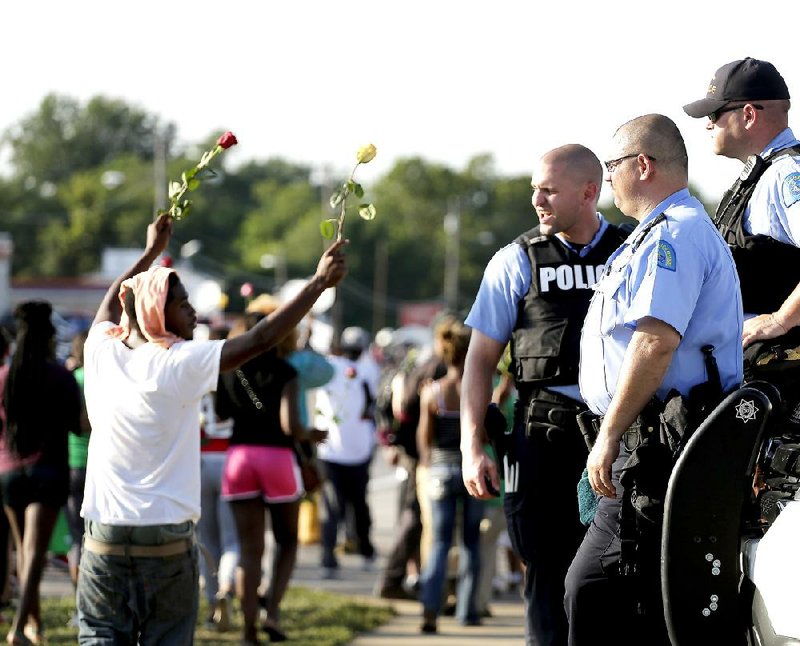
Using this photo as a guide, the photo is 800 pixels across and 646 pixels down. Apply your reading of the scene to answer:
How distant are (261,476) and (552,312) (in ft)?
11.1

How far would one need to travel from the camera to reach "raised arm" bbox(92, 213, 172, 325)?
562cm

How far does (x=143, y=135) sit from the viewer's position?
127000 millimetres

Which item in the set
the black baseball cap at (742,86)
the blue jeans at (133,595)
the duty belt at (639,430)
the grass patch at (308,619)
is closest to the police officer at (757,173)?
the black baseball cap at (742,86)

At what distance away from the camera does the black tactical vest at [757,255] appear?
15.8ft

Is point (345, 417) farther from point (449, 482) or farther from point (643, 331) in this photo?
point (643, 331)

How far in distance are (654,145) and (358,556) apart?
9465mm

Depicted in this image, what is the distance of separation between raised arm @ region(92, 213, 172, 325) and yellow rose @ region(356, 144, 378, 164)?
1.18 m

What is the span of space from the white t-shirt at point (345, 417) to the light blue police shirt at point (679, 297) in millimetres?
7961

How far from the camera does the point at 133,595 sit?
507cm

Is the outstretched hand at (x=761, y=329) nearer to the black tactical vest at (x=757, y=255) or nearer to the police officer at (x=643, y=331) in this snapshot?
the black tactical vest at (x=757, y=255)

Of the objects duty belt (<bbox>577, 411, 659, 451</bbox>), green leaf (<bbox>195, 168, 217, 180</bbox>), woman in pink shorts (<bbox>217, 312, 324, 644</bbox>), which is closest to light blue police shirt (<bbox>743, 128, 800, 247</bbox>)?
duty belt (<bbox>577, 411, 659, 451</bbox>)

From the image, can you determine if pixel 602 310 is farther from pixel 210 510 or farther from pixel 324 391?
pixel 324 391

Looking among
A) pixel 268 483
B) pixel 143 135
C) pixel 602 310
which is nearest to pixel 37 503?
pixel 268 483

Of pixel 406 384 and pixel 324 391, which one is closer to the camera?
pixel 406 384
